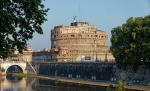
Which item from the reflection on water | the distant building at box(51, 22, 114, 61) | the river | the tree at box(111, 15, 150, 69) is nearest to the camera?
the tree at box(111, 15, 150, 69)

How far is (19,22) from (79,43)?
384 feet

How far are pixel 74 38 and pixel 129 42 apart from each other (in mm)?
71019

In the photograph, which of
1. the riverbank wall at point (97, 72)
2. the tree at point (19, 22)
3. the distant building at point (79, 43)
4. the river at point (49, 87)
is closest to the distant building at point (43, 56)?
the distant building at point (79, 43)

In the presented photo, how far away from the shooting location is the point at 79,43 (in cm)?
13512

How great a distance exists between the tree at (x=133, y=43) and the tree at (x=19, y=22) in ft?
139

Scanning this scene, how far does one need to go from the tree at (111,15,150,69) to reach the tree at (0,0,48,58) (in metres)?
42.5

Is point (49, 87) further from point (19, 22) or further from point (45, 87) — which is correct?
point (19, 22)

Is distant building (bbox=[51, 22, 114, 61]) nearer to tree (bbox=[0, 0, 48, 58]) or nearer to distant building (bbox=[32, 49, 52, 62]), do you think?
distant building (bbox=[32, 49, 52, 62])

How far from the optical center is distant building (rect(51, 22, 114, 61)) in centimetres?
13075

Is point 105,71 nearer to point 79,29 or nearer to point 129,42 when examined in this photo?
point 129,42

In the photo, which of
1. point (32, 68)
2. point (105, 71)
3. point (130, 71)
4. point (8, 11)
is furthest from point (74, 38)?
point (8, 11)

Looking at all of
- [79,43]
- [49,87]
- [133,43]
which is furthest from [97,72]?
[79,43]

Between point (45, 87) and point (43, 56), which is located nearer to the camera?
point (45, 87)

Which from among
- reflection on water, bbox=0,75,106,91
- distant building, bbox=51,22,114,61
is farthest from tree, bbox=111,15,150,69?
distant building, bbox=51,22,114,61
